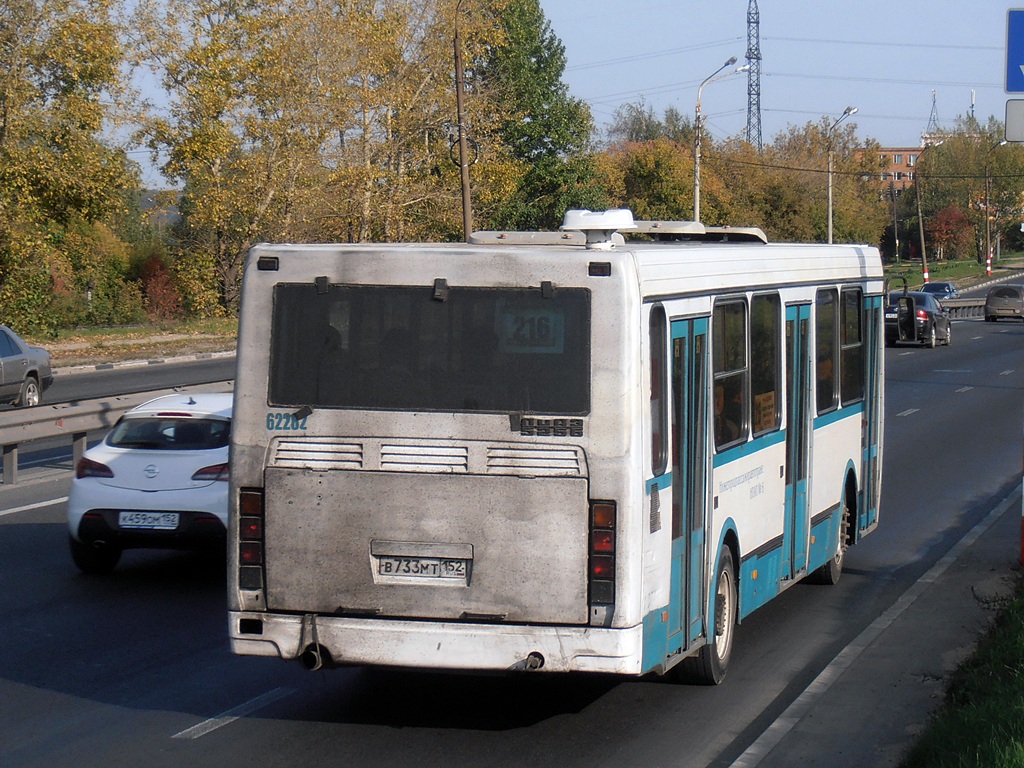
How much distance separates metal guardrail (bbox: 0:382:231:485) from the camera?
15.5 metres

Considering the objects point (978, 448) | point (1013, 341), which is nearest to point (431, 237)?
point (1013, 341)

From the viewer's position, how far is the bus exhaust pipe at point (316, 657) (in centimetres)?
678

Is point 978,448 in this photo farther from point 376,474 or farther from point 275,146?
point 275,146

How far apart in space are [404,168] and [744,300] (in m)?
40.3

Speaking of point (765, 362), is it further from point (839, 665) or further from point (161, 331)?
point (161, 331)

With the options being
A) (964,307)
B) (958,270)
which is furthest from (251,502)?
(958,270)

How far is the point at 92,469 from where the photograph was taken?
10859 millimetres

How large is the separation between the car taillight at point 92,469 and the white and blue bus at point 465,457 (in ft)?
13.9

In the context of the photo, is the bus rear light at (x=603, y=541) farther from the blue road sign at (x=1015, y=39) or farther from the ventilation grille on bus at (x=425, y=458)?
the blue road sign at (x=1015, y=39)

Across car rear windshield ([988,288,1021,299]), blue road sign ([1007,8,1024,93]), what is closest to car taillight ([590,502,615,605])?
blue road sign ([1007,8,1024,93])

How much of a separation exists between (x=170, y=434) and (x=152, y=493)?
0.61 metres

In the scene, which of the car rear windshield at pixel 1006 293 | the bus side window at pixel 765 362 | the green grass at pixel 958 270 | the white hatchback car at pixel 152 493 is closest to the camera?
the bus side window at pixel 765 362

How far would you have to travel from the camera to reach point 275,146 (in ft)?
151

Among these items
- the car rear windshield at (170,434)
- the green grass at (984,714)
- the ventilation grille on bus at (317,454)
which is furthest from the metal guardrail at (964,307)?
the ventilation grille on bus at (317,454)
